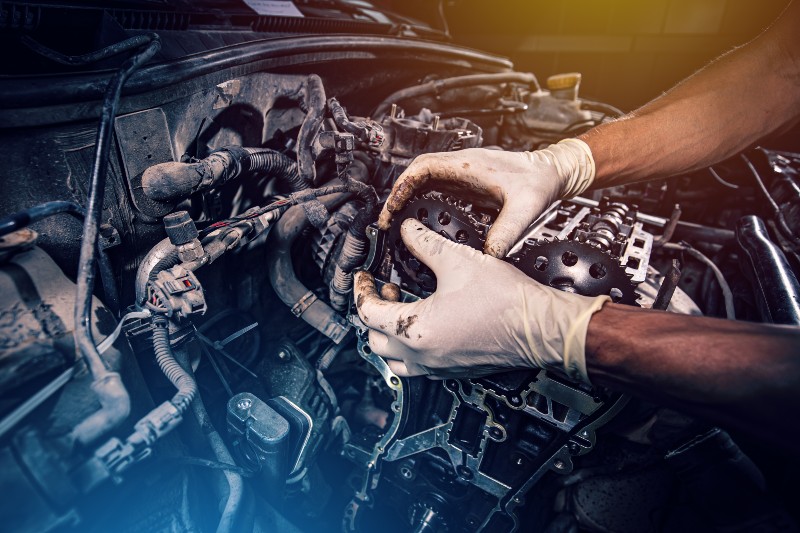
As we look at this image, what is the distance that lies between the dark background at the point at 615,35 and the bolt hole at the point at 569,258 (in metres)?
5.86

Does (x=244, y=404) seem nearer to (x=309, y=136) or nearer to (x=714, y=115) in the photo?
(x=309, y=136)

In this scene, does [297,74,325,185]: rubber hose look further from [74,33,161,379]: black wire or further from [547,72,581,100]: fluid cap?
[547,72,581,100]: fluid cap

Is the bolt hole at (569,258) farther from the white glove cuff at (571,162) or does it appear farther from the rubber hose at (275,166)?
the rubber hose at (275,166)

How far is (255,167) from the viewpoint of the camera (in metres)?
1.66

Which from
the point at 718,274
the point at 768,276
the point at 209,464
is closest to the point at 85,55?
the point at 209,464

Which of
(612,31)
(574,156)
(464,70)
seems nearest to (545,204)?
(574,156)

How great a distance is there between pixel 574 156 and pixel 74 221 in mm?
1839

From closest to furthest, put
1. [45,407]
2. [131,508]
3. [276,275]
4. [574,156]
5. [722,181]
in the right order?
[45,407], [131,508], [574,156], [276,275], [722,181]

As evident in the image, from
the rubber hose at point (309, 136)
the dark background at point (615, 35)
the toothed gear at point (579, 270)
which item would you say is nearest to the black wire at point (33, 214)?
the rubber hose at point (309, 136)

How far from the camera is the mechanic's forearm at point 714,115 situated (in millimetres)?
1750

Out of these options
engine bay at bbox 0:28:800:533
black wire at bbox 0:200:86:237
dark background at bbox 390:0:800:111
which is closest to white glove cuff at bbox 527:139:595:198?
engine bay at bbox 0:28:800:533

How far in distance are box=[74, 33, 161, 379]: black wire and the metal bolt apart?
658 mm

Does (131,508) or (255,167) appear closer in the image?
(131,508)

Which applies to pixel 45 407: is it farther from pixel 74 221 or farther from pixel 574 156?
pixel 574 156
